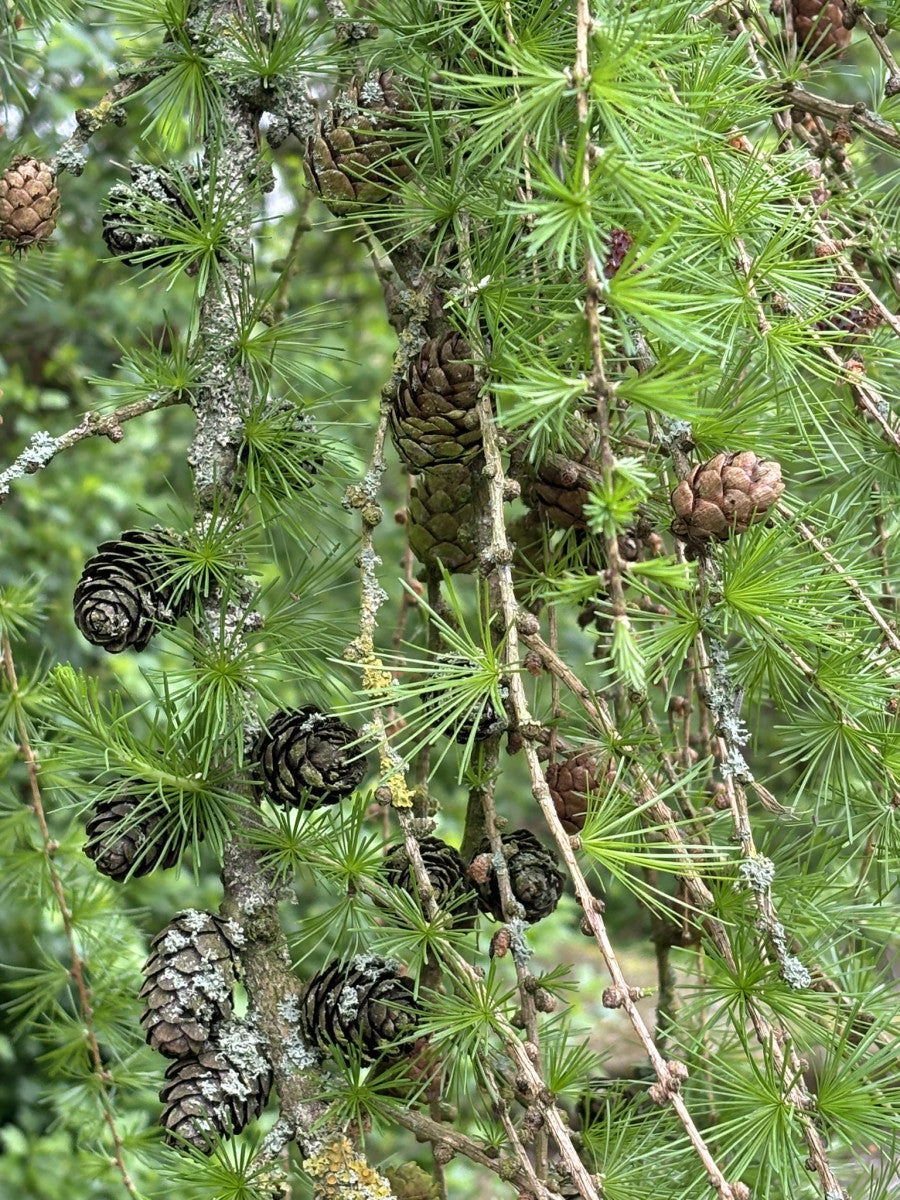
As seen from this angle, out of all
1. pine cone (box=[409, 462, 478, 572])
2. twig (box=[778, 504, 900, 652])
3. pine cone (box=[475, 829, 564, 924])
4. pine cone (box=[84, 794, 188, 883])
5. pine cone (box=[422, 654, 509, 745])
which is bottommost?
pine cone (box=[475, 829, 564, 924])

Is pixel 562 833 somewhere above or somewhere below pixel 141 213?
below

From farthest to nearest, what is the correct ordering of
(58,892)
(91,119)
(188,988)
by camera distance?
(58,892) < (91,119) < (188,988)

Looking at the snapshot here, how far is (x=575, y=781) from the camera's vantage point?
63 centimetres

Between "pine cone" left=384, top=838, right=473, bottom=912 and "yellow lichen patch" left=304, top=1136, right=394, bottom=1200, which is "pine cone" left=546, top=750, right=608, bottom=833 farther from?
"yellow lichen patch" left=304, top=1136, right=394, bottom=1200

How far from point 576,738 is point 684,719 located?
0.20 meters

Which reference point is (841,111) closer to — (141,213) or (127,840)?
(141,213)

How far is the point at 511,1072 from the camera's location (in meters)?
0.58

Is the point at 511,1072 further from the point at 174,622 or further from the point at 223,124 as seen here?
the point at 223,124

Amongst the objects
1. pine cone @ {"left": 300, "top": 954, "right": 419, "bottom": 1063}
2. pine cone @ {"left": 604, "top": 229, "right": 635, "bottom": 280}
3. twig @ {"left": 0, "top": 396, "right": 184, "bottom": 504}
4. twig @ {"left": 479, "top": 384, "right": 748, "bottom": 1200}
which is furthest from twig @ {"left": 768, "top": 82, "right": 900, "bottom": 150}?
pine cone @ {"left": 300, "top": 954, "right": 419, "bottom": 1063}

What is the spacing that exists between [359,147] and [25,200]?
204 mm

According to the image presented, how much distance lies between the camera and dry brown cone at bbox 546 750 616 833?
62 centimetres

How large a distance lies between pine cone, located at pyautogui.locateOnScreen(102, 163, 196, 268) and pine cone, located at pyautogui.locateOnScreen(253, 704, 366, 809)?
0.27m

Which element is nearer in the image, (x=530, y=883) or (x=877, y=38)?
(x=530, y=883)

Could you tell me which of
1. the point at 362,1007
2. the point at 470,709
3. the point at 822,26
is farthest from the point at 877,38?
the point at 362,1007
